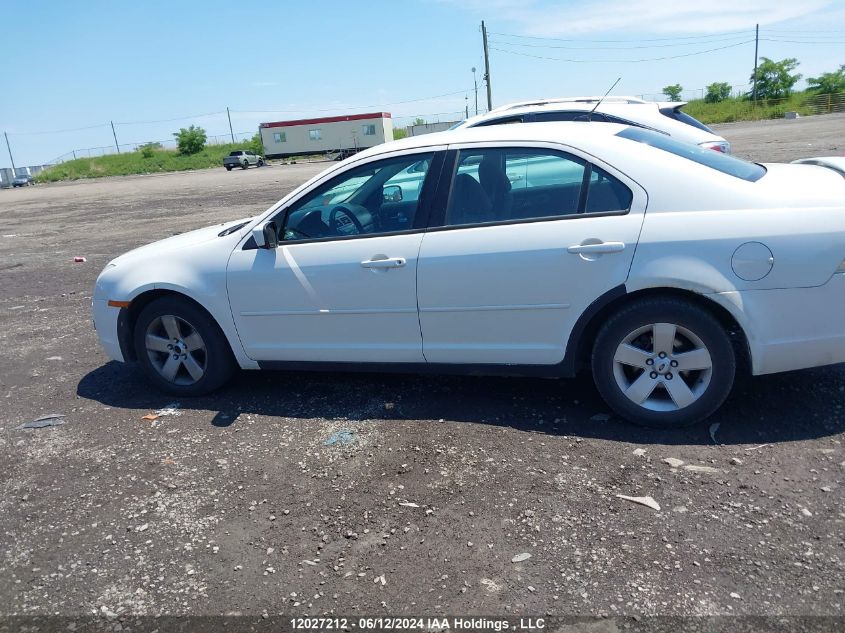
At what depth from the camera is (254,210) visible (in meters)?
17.9

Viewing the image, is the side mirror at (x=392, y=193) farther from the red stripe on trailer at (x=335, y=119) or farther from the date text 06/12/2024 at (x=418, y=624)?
the red stripe on trailer at (x=335, y=119)

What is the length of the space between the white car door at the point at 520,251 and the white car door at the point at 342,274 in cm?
→ 18

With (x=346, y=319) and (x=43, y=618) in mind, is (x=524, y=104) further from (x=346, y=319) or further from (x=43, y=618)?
(x=43, y=618)

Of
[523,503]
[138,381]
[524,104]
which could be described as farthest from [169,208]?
[523,503]

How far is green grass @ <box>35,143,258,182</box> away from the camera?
74812 millimetres

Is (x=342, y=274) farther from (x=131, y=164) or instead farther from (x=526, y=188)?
(x=131, y=164)

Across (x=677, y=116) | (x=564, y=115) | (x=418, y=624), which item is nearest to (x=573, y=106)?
(x=564, y=115)

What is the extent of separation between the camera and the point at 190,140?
82312 mm

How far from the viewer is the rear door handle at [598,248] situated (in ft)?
12.6

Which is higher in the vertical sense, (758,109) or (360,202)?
(360,202)

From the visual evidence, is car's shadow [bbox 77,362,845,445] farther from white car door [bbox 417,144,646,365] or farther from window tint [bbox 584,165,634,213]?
window tint [bbox 584,165,634,213]

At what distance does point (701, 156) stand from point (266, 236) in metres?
2.77

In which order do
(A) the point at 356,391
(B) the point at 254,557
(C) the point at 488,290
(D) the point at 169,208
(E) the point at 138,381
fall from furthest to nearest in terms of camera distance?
(D) the point at 169,208 → (E) the point at 138,381 → (A) the point at 356,391 → (C) the point at 488,290 → (B) the point at 254,557

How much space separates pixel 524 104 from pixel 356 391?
7048 millimetres
